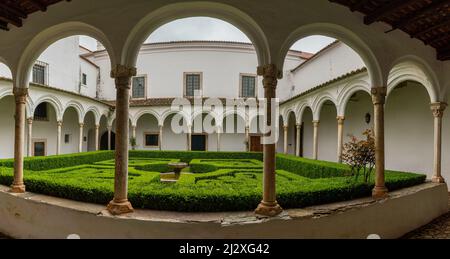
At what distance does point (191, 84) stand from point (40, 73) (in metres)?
11.5

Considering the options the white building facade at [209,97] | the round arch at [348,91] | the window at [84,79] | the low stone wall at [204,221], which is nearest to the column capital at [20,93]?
the low stone wall at [204,221]

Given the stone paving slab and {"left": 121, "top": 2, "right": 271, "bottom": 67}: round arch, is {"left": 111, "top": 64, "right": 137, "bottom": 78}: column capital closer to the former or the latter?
{"left": 121, "top": 2, "right": 271, "bottom": 67}: round arch

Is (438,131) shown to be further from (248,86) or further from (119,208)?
(248,86)

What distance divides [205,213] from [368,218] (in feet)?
11.2

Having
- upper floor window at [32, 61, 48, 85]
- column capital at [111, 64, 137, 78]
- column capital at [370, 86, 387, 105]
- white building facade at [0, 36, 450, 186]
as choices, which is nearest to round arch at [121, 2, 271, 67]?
column capital at [111, 64, 137, 78]

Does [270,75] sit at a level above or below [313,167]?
Result: above

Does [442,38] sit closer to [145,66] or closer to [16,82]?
[16,82]

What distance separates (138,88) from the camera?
25.2m

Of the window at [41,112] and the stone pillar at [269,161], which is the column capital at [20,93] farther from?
the window at [41,112]

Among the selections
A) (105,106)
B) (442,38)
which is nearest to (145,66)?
(105,106)

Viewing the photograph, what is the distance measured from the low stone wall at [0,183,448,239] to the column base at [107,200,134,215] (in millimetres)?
121

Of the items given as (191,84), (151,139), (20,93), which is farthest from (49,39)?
(191,84)
